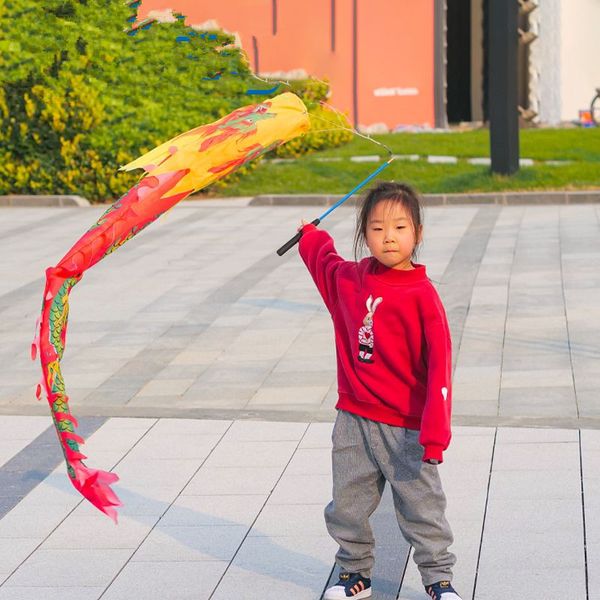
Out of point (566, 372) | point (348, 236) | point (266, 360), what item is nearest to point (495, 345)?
point (566, 372)

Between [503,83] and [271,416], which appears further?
[503,83]

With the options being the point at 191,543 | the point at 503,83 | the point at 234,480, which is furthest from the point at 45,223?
the point at 191,543

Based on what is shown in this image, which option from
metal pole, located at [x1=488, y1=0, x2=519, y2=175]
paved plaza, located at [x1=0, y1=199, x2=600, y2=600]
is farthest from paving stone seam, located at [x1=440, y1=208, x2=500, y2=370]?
metal pole, located at [x1=488, y1=0, x2=519, y2=175]

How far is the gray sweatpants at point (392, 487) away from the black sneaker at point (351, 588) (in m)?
0.10

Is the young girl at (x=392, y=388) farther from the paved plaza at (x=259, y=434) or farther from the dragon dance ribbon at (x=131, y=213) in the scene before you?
the dragon dance ribbon at (x=131, y=213)

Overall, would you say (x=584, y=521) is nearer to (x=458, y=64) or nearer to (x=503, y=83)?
(x=503, y=83)

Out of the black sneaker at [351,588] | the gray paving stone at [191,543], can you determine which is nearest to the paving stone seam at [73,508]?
the gray paving stone at [191,543]

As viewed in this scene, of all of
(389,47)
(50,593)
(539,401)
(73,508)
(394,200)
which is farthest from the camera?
(389,47)

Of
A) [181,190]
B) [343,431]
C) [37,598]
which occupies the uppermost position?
[181,190]

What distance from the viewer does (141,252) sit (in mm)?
14711

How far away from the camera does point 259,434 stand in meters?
7.32

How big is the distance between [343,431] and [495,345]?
473cm

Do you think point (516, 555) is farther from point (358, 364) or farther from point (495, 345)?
point (495, 345)

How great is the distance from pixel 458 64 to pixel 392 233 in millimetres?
26652
